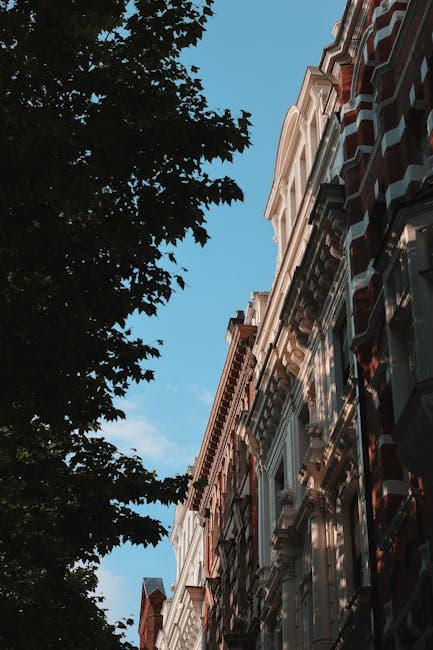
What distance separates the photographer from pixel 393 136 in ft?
86.1

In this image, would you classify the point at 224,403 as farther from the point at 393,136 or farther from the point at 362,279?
the point at 393,136

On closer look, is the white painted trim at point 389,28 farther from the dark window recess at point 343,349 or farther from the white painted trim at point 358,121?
the dark window recess at point 343,349

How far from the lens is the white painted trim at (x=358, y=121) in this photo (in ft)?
95.5

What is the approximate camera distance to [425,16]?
82.5ft

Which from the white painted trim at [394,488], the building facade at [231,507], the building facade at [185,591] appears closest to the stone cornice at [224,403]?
the building facade at [231,507]

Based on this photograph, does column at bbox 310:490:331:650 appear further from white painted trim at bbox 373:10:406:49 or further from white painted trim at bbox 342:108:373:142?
white painted trim at bbox 373:10:406:49

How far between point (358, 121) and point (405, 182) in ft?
14.6

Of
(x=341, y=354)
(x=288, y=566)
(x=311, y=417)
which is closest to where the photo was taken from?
(x=341, y=354)

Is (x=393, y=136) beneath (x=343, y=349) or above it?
above

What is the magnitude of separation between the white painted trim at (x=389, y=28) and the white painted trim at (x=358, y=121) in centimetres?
150

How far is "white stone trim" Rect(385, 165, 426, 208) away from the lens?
2492 centimetres

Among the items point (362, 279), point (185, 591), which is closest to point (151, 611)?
point (185, 591)

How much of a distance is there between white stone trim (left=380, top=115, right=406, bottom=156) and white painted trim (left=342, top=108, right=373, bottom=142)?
269 cm

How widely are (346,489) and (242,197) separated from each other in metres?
9.57
